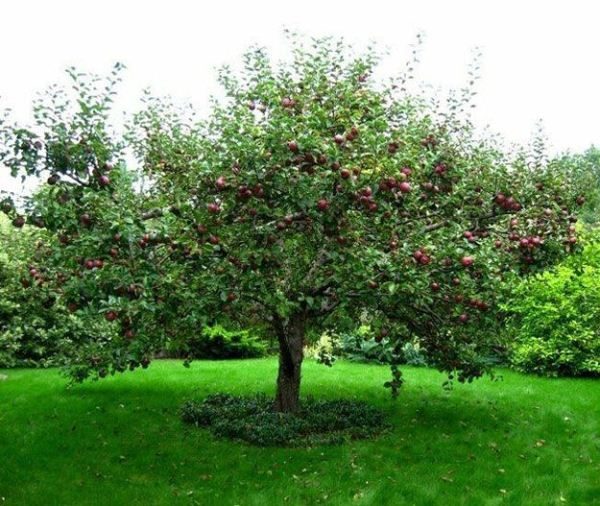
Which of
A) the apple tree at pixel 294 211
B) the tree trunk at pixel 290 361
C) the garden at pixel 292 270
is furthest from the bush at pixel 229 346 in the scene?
the apple tree at pixel 294 211

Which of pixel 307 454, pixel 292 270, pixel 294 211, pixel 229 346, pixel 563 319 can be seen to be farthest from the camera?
pixel 229 346

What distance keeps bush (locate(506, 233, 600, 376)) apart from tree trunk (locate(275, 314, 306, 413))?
5.40m

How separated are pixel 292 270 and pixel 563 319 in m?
7.93

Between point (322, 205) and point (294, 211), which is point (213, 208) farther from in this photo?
point (322, 205)

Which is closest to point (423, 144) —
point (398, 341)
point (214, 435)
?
point (398, 341)

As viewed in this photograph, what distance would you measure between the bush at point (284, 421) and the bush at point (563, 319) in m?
4.71

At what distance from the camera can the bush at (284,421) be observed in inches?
338

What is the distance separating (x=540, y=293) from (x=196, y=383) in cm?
747

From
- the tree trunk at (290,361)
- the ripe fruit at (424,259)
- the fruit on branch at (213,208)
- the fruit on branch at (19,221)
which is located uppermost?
the fruit on branch at (213,208)

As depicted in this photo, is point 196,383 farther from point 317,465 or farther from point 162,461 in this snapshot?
point 317,465

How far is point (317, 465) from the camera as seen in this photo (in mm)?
7656

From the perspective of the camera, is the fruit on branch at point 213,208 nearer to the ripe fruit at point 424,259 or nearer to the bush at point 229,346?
the ripe fruit at point 424,259

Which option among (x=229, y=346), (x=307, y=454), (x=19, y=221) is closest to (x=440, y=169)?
(x=307, y=454)

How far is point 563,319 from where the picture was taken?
13.6 m
